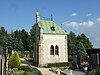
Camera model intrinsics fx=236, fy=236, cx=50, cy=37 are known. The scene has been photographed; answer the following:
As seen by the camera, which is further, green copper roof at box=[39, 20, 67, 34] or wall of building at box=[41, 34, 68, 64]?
green copper roof at box=[39, 20, 67, 34]

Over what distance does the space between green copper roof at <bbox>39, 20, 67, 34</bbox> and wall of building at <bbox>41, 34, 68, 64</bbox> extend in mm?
795

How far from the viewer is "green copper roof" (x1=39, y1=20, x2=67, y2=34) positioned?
43.2 metres

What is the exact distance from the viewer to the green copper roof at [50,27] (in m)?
43.2

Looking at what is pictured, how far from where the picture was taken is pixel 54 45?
4322 cm

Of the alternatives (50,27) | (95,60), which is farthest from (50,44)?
(95,60)

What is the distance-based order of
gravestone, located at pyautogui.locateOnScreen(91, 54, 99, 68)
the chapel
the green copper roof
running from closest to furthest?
gravestone, located at pyautogui.locateOnScreen(91, 54, 99, 68)
the chapel
the green copper roof

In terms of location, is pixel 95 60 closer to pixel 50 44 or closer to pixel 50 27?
pixel 50 44

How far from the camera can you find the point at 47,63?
41906 mm

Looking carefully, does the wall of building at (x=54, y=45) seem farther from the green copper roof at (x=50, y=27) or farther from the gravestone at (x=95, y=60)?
Answer: the gravestone at (x=95, y=60)

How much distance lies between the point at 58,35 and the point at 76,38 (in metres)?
38.6

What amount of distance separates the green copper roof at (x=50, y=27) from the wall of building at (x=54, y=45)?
0.79 m

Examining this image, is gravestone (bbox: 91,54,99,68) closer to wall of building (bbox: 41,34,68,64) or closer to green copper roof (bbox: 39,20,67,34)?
wall of building (bbox: 41,34,68,64)

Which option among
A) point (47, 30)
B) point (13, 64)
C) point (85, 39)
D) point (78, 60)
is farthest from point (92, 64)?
point (85, 39)

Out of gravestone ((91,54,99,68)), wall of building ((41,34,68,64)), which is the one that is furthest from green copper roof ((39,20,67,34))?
gravestone ((91,54,99,68))
